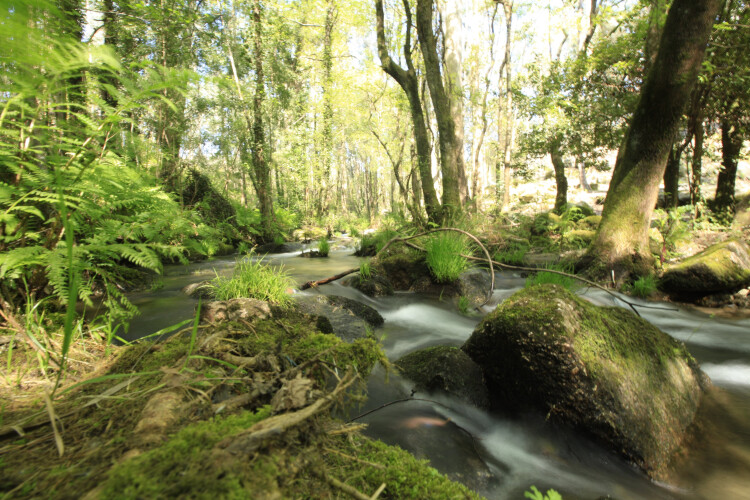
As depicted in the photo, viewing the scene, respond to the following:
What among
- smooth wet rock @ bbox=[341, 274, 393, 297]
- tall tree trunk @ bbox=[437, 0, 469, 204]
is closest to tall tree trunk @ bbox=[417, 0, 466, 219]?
smooth wet rock @ bbox=[341, 274, 393, 297]

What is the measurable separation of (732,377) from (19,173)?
6.46m

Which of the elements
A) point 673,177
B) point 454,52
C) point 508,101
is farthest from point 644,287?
point 454,52

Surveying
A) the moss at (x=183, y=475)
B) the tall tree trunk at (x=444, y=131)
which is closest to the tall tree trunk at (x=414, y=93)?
the tall tree trunk at (x=444, y=131)

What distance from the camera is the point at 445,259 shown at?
19.1 feet

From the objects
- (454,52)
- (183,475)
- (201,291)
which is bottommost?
(201,291)

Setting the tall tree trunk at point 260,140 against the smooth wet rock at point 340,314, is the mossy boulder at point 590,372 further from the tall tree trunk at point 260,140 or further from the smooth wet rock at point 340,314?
the tall tree trunk at point 260,140

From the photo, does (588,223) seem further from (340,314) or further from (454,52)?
(340,314)

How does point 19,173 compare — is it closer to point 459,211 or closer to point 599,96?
point 459,211

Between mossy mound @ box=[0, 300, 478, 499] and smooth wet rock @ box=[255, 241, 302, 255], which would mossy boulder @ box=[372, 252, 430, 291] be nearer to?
mossy mound @ box=[0, 300, 478, 499]

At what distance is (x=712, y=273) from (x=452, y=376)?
5.67m

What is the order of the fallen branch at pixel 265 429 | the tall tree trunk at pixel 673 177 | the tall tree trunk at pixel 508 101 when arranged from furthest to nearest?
the tall tree trunk at pixel 508 101 < the tall tree trunk at pixel 673 177 < the fallen branch at pixel 265 429

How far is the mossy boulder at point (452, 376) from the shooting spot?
258 centimetres

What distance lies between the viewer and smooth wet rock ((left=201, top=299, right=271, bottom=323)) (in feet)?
8.96

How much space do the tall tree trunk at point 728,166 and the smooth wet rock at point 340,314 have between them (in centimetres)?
1188
